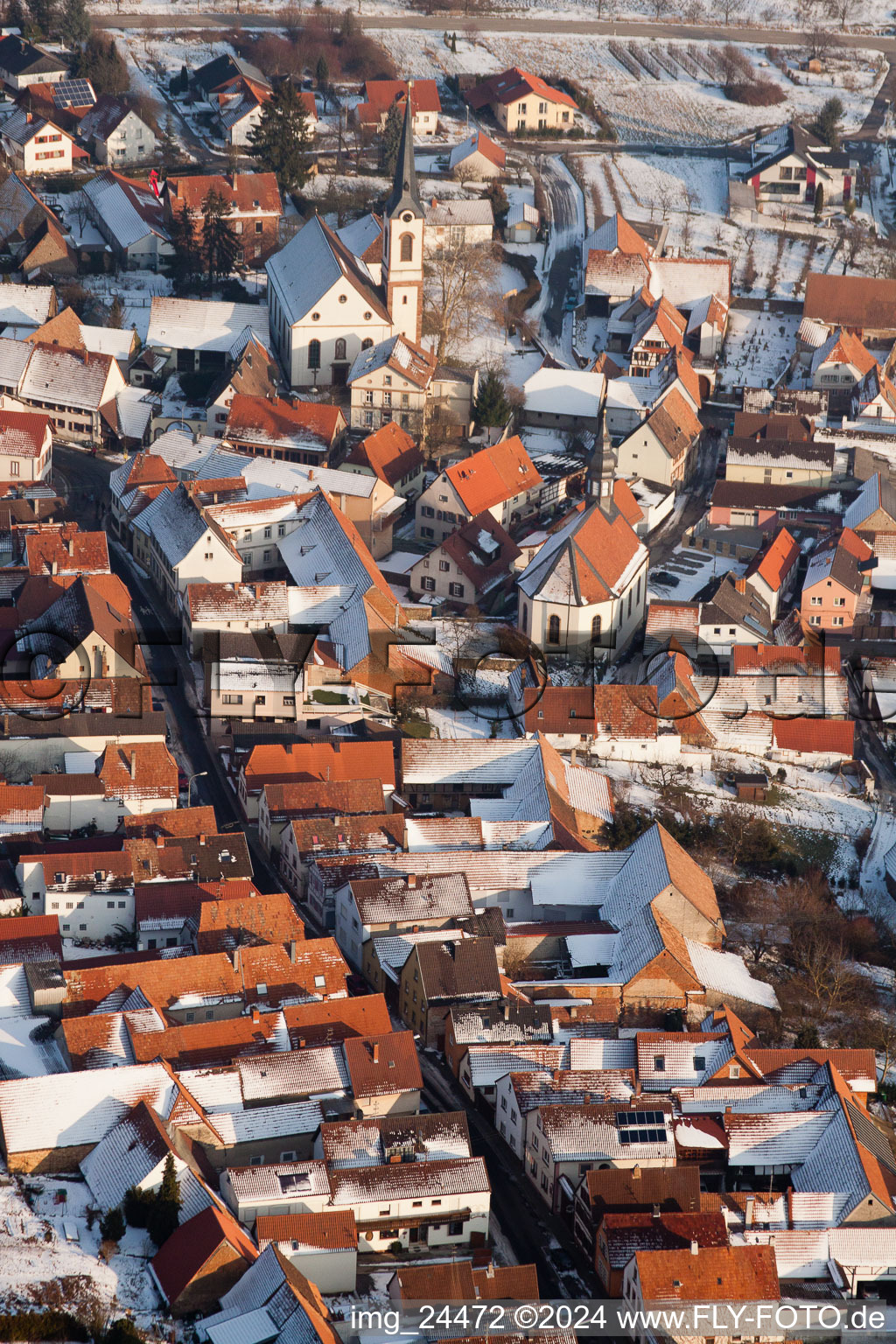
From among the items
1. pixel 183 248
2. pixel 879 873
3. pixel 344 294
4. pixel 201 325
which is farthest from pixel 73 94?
pixel 879 873

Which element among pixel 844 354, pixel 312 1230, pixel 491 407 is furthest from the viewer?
pixel 844 354

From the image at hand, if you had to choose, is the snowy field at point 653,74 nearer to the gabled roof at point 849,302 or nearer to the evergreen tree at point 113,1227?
the gabled roof at point 849,302

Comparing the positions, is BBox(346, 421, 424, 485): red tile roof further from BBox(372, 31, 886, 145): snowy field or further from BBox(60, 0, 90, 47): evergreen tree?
BBox(60, 0, 90, 47): evergreen tree

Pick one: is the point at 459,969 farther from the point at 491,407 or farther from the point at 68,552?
the point at 491,407

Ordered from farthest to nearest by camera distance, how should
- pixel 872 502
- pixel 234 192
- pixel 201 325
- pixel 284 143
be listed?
1. pixel 284 143
2. pixel 234 192
3. pixel 201 325
4. pixel 872 502

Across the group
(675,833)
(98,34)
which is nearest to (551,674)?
(675,833)

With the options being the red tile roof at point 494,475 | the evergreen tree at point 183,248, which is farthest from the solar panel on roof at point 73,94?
the red tile roof at point 494,475

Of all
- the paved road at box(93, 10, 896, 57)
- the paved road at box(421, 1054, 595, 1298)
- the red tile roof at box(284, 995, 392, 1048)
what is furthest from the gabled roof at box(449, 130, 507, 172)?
the paved road at box(421, 1054, 595, 1298)
